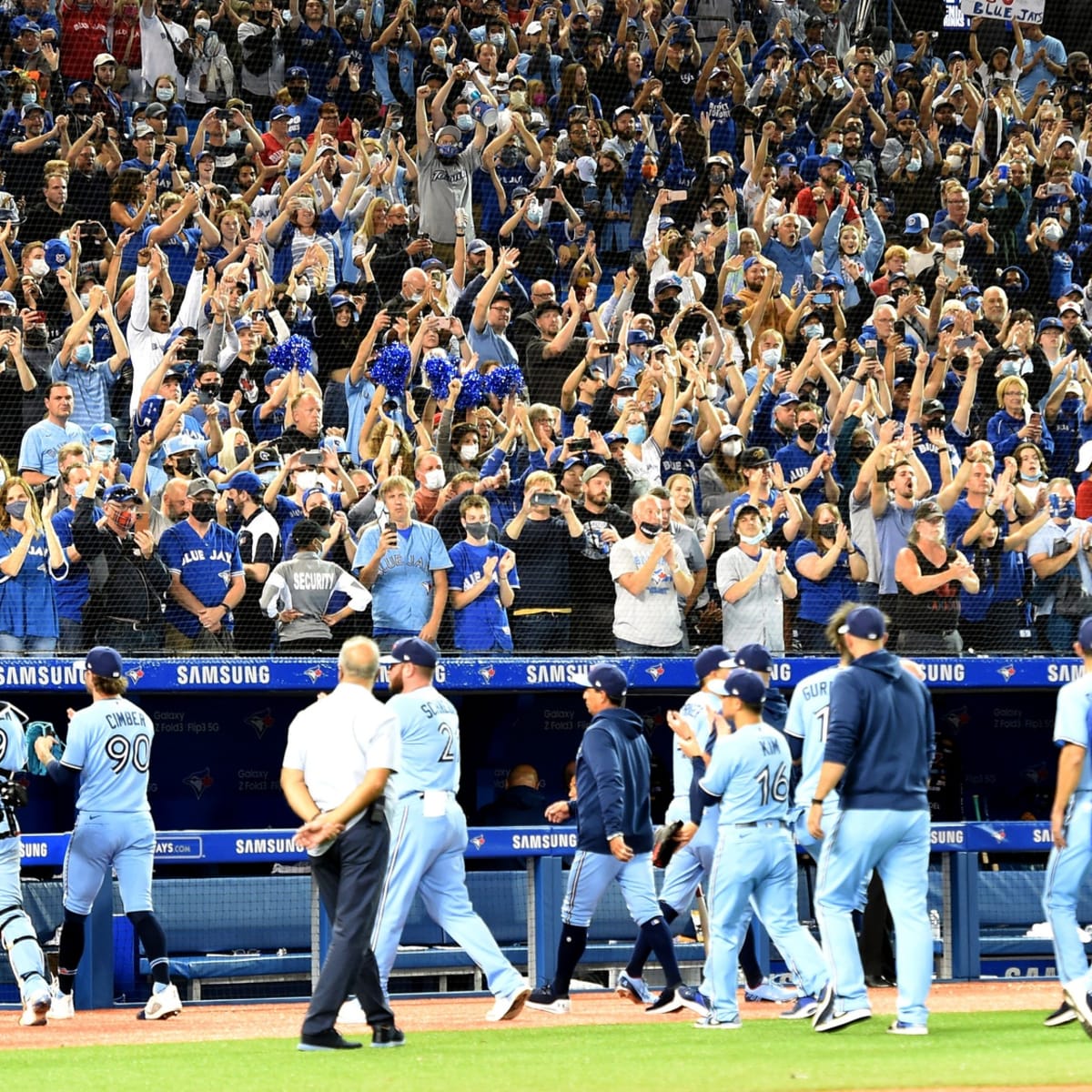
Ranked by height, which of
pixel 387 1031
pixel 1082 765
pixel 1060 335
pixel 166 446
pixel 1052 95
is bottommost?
pixel 387 1031

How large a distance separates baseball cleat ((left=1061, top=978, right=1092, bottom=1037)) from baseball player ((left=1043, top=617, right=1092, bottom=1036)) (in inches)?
5.0

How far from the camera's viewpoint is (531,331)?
48.1 feet

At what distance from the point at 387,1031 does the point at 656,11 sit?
45.5 ft

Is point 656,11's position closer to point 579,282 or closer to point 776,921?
point 579,282

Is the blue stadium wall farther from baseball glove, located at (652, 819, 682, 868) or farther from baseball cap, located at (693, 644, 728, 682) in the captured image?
baseball cap, located at (693, 644, 728, 682)

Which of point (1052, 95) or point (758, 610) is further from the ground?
point (1052, 95)

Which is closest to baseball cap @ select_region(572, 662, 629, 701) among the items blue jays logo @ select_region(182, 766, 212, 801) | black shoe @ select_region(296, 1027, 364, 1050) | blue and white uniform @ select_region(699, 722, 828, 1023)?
blue and white uniform @ select_region(699, 722, 828, 1023)

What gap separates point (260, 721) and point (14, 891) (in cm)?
351

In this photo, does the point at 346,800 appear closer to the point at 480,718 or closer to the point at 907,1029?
the point at 907,1029

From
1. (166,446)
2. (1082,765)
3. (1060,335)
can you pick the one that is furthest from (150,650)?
(1060,335)

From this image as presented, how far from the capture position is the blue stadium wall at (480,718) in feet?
37.1

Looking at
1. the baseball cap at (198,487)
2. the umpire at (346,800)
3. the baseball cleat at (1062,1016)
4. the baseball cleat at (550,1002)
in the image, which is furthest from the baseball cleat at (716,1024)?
the baseball cap at (198,487)

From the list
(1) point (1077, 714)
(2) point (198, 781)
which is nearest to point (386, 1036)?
(1) point (1077, 714)

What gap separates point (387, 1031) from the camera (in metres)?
8.05
